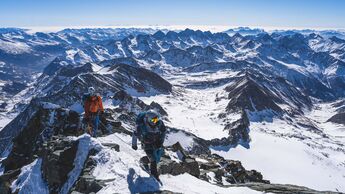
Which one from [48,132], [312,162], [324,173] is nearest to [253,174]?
[48,132]

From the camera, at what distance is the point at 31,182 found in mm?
26703

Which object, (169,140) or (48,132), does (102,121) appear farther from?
(169,140)

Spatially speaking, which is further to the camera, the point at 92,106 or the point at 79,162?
the point at 92,106

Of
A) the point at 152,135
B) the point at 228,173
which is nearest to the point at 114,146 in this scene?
the point at 152,135

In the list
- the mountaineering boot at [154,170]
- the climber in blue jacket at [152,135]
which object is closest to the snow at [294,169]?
the mountaineering boot at [154,170]

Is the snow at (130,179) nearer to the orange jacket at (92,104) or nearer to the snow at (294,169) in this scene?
the orange jacket at (92,104)

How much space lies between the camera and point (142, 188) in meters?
20.2

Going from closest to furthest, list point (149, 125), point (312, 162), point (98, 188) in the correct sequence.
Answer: point (98, 188) < point (149, 125) < point (312, 162)

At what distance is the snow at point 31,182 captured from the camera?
83.9ft

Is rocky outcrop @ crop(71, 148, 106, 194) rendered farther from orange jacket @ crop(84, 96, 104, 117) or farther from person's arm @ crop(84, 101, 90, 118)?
person's arm @ crop(84, 101, 90, 118)

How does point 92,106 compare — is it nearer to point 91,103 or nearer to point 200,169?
point 91,103

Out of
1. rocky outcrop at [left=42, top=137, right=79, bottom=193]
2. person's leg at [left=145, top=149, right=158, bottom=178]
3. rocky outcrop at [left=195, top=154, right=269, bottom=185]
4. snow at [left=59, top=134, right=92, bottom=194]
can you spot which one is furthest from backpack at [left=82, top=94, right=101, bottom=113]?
rocky outcrop at [left=195, top=154, right=269, bottom=185]

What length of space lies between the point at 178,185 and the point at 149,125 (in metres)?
4.35

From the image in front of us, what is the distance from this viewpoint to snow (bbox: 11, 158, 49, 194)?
25.6 m
